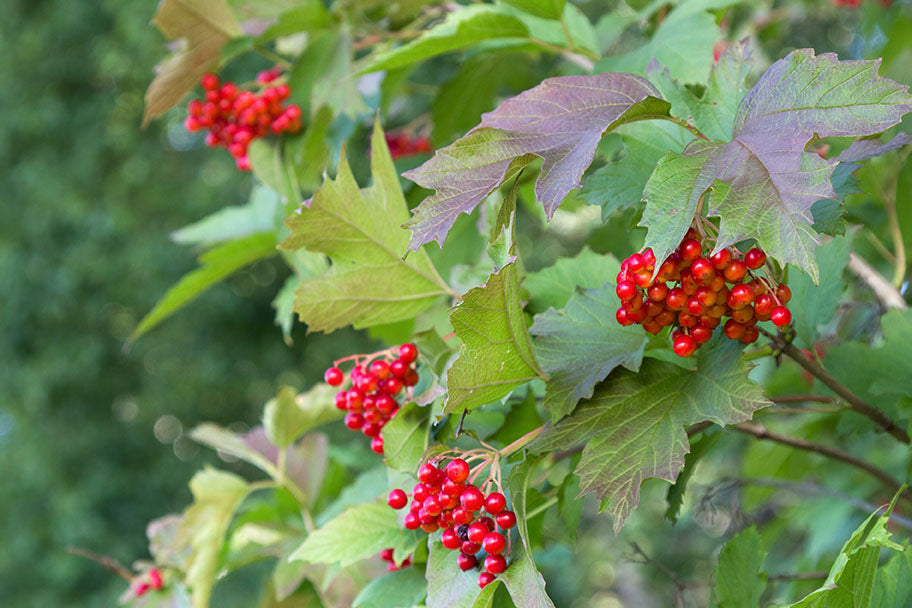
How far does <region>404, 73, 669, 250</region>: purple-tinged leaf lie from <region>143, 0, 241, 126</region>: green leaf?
0.58 meters

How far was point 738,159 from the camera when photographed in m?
0.47

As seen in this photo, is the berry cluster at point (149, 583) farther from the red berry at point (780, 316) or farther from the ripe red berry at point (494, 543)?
the red berry at point (780, 316)

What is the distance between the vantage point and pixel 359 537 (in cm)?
65

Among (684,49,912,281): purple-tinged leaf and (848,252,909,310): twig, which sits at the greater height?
(684,49,912,281): purple-tinged leaf

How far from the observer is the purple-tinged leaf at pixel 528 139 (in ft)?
1.60

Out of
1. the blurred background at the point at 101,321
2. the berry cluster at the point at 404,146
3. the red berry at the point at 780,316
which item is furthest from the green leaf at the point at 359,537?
the blurred background at the point at 101,321

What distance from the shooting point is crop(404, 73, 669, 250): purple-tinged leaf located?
0.49 metres

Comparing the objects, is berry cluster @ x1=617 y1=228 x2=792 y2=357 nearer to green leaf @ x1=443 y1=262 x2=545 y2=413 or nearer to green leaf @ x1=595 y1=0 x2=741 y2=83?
green leaf @ x1=443 y1=262 x2=545 y2=413

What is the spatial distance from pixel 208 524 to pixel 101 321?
4651mm

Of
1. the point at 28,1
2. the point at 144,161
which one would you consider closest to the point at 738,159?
the point at 144,161

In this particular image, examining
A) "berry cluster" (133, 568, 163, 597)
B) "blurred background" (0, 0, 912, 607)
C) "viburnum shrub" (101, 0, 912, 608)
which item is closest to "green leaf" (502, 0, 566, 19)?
"viburnum shrub" (101, 0, 912, 608)

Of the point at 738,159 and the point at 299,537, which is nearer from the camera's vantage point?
the point at 738,159

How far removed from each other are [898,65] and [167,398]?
4.73 meters

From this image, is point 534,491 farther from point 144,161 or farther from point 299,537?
point 144,161
